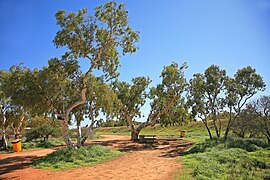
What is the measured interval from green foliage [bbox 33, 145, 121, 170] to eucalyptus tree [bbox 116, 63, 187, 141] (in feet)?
49.6

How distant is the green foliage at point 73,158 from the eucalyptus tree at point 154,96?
15122 mm

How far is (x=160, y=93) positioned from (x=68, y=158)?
18830 millimetres

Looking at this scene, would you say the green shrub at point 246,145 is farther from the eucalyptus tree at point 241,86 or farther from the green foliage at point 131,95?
the green foliage at point 131,95

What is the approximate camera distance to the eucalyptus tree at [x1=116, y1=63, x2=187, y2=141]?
29.6 m

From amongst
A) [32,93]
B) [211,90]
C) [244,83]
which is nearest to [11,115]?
[32,93]

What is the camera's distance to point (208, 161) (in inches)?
498

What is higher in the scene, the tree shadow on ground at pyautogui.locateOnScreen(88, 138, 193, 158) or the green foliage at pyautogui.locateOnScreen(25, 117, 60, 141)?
the green foliage at pyautogui.locateOnScreen(25, 117, 60, 141)

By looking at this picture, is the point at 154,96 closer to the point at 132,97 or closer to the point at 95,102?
the point at 132,97

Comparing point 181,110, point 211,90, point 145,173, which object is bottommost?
point 145,173

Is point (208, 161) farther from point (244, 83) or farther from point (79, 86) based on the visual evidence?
point (244, 83)

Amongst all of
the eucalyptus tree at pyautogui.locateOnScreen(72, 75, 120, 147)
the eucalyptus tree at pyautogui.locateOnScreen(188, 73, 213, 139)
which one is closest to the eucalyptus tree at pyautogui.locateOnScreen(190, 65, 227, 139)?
the eucalyptus tree at pyautogui.locateOnScreen(188, 73, 213, 139)

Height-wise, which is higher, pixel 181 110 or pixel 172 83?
pixel 172 83

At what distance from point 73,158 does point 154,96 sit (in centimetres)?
1962

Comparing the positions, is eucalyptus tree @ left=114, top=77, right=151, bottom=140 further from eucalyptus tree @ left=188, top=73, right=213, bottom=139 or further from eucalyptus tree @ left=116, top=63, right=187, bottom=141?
eucalyptus tree @ left=188, top=73, right=213, bottom=139
